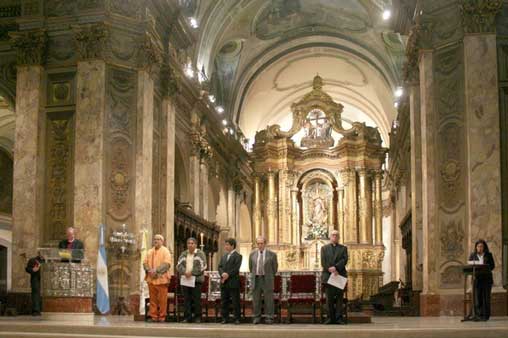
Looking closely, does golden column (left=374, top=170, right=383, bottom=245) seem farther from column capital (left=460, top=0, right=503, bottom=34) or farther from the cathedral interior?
column capital (left=460, top=0, right=503, bottom=34)

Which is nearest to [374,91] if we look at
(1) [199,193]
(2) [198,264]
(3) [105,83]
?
(1) [199,193]

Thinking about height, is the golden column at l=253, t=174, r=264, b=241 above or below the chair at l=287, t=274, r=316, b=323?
above

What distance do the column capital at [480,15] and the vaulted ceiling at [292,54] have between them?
9.75 m

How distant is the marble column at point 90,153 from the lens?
1731cm

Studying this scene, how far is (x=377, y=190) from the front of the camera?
118ft

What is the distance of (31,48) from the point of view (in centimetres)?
1823

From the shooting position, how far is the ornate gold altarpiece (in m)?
35.3

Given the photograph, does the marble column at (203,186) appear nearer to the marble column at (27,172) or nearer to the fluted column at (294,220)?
the marble column at (27,172)

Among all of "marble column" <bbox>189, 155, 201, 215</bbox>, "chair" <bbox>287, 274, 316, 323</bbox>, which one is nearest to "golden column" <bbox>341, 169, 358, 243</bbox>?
"marble column" <bbox>189, 155, 201, 215</bbox>

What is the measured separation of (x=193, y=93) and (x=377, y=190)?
13566mm

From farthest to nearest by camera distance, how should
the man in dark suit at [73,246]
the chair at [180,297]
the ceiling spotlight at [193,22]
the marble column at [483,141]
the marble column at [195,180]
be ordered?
the marble column at [195,180] → the ceiling spotlight at [193,22] → the marble column at [483,141] → the man in dark suit at [73,246] → the chair at [180,297]

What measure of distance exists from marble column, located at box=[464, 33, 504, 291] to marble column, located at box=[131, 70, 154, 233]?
23.4 feet

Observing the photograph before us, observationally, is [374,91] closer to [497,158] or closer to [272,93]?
[272,93]

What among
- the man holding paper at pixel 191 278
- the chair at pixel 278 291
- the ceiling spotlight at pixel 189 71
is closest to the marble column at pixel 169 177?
the ceiling spotlight at pixel 189 71
